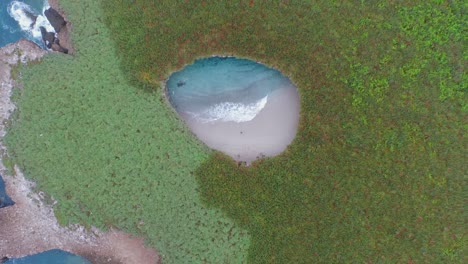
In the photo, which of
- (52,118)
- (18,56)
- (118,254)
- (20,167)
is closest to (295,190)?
(118,254)

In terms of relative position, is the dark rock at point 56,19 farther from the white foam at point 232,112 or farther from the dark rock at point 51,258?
the dark rock at point 51,258

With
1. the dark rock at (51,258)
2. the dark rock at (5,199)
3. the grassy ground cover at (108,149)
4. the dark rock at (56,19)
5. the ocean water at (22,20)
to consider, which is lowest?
the dark rock at (51,258)

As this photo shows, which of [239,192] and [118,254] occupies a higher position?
[239,192]

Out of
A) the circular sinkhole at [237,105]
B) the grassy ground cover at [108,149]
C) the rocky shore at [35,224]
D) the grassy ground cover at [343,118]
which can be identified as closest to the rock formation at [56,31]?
the rocky shore at [35,224]

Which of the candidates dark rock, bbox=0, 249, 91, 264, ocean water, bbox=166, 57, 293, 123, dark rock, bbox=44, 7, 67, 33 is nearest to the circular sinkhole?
ocean water, bbox=166, 57, 293, 123

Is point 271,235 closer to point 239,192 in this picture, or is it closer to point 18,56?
point 239,192

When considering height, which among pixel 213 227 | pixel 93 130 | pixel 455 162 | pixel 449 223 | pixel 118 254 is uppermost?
pixel 455 162

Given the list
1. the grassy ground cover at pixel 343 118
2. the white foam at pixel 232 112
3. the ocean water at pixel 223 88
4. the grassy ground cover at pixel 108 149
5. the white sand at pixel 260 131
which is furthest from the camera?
the white foam at pixel 232 112

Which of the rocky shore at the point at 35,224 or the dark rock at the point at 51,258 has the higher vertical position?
the rocky shore at the point at 35,224
